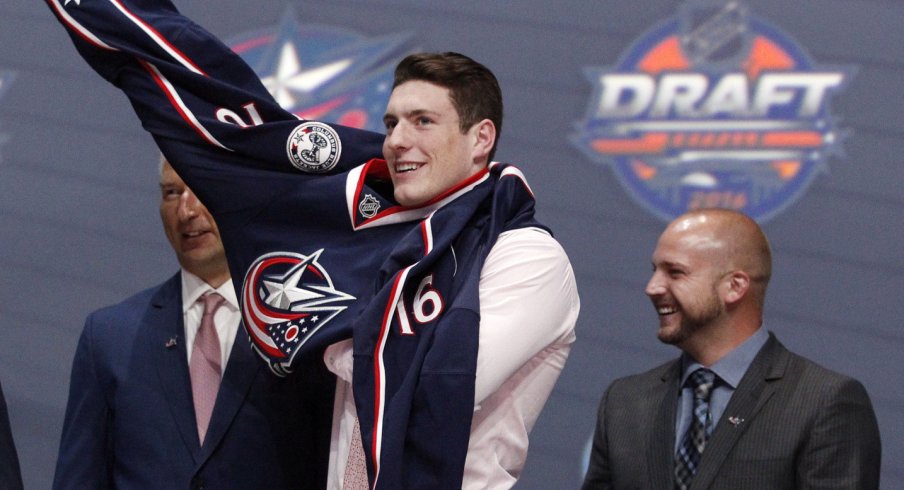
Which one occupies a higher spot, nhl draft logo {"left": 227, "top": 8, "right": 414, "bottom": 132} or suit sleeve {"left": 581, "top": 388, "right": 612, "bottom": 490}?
nhl draft logo {"left": 227, "top": 8, "right": 414, "bottom": 132}

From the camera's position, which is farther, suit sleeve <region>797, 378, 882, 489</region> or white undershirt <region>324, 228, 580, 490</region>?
suit sleeve <region>797, 378, 882, 489</region>

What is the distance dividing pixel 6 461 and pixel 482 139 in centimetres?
94

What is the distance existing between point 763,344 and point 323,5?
1.80m

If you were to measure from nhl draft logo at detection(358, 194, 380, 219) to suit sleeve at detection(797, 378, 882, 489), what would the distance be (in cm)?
96

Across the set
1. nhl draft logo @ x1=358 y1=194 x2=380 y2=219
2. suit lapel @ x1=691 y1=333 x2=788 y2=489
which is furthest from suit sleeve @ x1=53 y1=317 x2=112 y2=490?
suit lapel @ x1=691 y1=333 x2=788 y2=489

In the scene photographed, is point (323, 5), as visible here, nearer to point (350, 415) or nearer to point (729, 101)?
point (729, 101)

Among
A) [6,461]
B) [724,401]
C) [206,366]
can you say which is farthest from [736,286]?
[6,461]

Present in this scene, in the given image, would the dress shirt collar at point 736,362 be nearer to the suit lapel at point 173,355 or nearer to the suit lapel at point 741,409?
the suit lapel at point 741,409

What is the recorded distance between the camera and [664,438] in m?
2.55

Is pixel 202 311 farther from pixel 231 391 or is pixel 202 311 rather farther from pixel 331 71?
pixel 331 71

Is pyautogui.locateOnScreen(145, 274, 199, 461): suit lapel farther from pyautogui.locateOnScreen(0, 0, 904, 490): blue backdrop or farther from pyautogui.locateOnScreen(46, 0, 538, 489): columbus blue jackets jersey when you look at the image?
pyautogui.locateOnScreen(0, 0, 904, 490): blue backdrop

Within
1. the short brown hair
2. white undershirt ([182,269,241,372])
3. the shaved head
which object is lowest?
white undershirt ([182,269,241,372])

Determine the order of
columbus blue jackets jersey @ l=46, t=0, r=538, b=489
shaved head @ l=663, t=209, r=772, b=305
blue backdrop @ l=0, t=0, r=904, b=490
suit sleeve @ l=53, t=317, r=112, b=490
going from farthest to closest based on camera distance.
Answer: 1. blue backdrop @ l=0, t=0, r=904, b=490
2. shaved head @ l=663, t=209, r=772, b=305
3. suit sleeve @ l=53, t=317, r=112, b=490
4. columbus blue jackets jersey @ l=46, t=0, r=538, b=489

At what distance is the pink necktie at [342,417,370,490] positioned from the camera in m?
2.00
